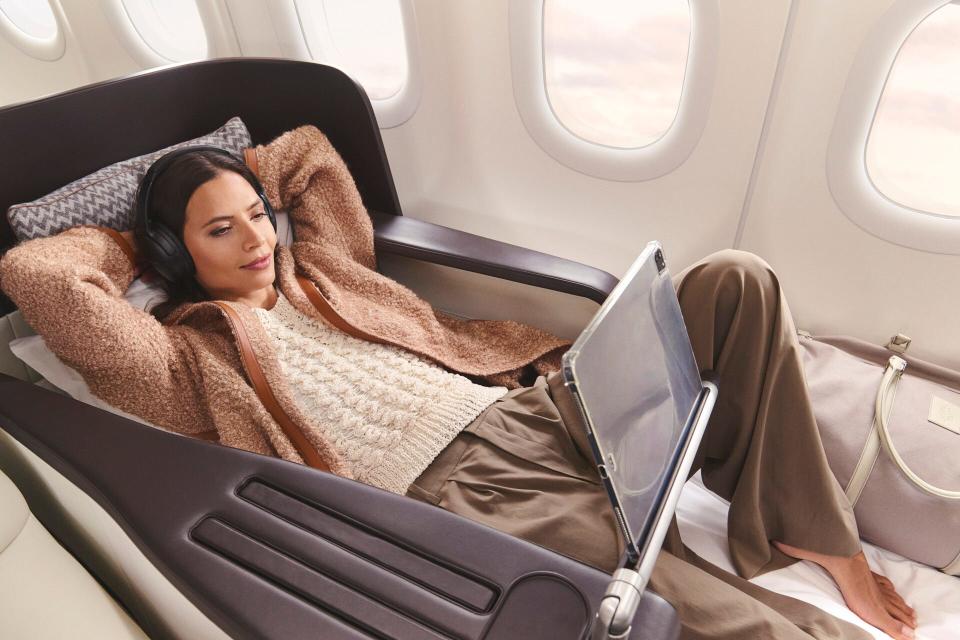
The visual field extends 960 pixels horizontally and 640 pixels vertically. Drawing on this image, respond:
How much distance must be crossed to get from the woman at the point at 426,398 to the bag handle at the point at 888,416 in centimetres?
16

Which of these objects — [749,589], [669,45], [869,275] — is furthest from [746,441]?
[669,45]

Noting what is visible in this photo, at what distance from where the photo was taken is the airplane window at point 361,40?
1985mm

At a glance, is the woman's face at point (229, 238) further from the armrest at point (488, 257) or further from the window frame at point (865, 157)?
the window frame at point (865, 157)

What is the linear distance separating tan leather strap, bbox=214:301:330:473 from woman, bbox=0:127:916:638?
0.01 metres

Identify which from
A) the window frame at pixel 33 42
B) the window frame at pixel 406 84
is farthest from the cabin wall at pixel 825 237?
the window frame at pixel 33 42

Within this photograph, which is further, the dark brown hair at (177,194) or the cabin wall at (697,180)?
the cabin wall at (697,180)

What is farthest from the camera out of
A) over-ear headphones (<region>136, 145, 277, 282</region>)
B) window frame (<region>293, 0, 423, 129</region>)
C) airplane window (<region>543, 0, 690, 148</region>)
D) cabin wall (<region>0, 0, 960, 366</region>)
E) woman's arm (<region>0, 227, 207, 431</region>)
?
window frame (<region>293, 0, 423, 129</region>)

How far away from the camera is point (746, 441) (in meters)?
1.25

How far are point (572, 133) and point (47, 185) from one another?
4.22 feet

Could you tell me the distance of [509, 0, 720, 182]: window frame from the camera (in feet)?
4.86

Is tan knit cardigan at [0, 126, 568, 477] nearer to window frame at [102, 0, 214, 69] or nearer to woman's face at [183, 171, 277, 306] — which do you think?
woman's face at [183, 171, 277, 306]

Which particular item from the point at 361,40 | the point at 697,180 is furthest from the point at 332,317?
the point at 361,40

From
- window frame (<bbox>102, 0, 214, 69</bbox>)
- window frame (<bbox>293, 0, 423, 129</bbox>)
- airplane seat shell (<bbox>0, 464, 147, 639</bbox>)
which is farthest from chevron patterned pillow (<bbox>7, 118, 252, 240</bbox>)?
window frame (<bbox>102, 0, 214, 69</bbox>)

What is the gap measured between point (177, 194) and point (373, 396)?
0.58m
